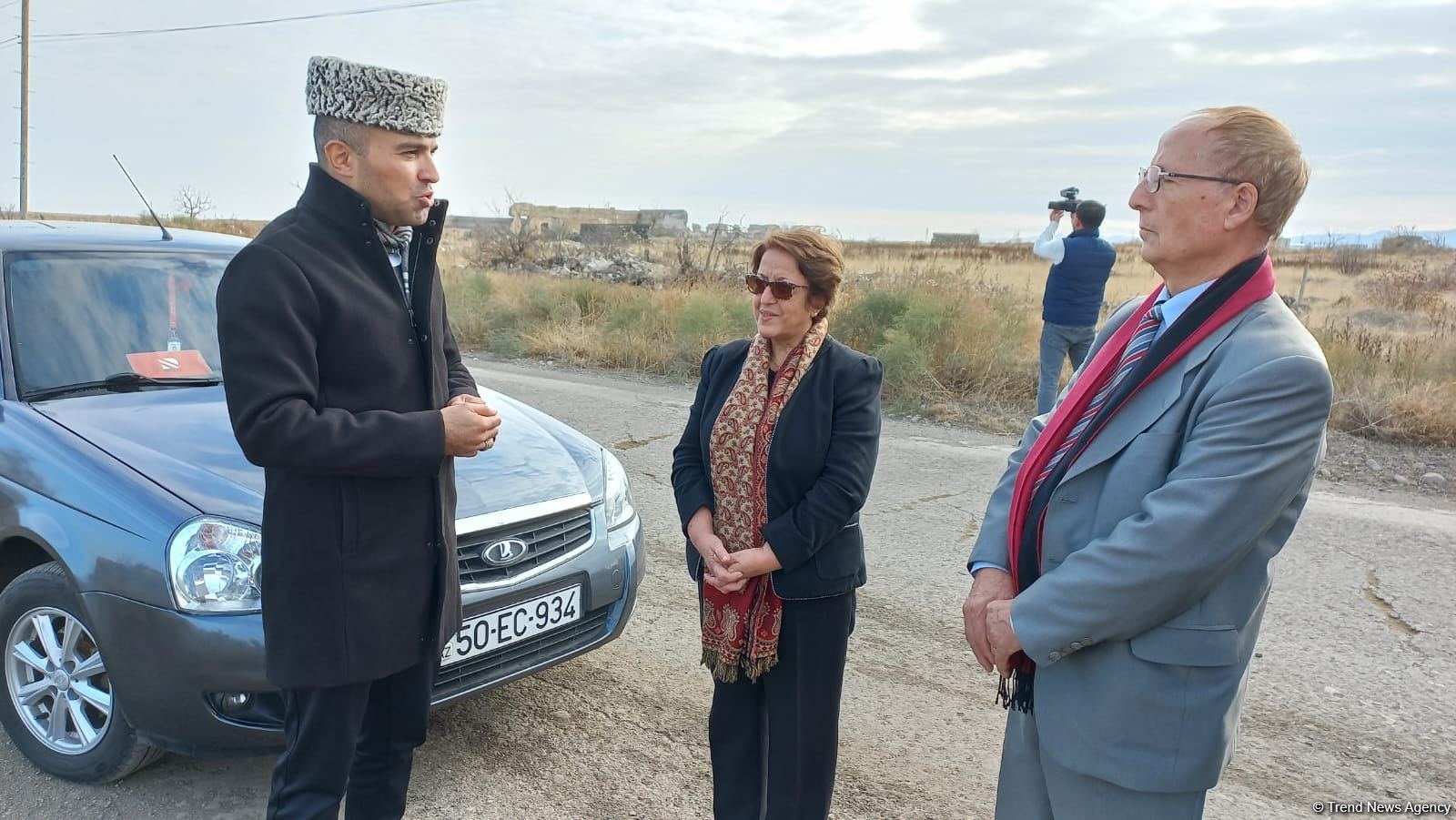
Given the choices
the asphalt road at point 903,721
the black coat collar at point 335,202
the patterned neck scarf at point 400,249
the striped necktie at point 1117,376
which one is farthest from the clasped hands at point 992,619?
the black coat collar at point 335,202

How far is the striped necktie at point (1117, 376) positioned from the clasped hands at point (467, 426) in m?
1.27

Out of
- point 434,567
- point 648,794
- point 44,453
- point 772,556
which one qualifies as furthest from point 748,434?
point 44,453

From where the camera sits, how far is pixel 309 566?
6.79 ft

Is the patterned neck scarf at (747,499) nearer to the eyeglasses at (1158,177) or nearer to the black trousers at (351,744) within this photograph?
the black trousers at (351,744)

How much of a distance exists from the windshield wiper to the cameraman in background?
664 cm

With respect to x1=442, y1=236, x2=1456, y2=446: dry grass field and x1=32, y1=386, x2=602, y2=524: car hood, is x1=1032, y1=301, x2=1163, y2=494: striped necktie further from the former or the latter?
x1=442, y1=236, x2=1456, y2=446: dry grass field

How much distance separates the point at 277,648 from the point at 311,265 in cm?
86

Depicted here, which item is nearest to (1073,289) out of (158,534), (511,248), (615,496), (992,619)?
(615,496)

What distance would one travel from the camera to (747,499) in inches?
97.7

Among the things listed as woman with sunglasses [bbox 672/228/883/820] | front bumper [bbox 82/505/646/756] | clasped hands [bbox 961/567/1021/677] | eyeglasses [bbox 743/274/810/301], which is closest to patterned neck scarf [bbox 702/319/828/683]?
woman with sunglasses [bbox 672/228/883/820]

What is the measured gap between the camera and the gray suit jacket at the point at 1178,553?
165 centimetres

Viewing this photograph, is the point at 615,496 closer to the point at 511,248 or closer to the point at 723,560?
the point at 723,560

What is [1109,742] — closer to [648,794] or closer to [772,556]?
[772,556]

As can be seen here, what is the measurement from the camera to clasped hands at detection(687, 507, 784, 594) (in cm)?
240
